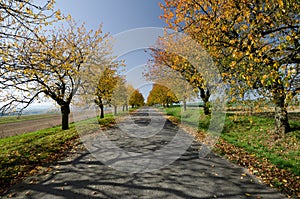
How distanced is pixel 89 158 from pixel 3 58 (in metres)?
5.07

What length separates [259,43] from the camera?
6.18 m

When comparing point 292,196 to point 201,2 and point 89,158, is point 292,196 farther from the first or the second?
point 201,2

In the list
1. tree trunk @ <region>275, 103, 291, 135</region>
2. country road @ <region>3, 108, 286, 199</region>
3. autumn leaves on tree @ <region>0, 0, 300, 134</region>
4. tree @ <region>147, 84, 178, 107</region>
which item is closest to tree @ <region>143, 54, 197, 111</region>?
→ autumn leaves on tree @ <region>0, 0, 300, 134</region>

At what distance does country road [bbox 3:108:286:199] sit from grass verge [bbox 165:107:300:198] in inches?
20.3

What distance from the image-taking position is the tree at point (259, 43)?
4703 millimetres

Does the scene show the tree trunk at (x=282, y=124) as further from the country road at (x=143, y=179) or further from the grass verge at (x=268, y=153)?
the country road at (x=143, y=179)

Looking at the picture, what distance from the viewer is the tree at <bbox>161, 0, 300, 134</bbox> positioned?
4.70 m

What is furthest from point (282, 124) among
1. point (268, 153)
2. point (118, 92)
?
point (118, 92)

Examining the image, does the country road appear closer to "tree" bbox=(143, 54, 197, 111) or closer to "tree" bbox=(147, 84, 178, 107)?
"tree" bbox=(143, 54, 197, 111)

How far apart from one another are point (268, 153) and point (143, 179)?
5560 mm

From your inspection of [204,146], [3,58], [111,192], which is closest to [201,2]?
[204,146]

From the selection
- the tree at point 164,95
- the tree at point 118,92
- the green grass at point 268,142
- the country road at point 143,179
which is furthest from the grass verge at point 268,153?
the tree at point 118,92

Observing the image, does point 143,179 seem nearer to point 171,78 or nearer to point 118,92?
point 171,78

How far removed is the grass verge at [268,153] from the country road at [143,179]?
0.51 m
